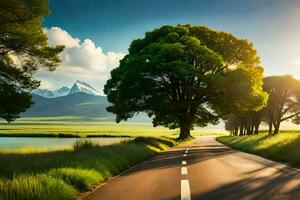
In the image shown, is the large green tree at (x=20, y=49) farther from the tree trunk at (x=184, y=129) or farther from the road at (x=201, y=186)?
the tree trunk at (x=184, y=129)

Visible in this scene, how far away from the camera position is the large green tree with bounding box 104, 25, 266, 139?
137 feet

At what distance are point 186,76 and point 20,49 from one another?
1895 cm

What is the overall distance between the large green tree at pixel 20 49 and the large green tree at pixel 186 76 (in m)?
12.9

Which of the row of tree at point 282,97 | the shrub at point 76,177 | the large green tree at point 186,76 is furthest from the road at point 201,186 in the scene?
the row of tree at point 282,97

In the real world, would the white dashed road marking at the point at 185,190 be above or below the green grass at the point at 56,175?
below

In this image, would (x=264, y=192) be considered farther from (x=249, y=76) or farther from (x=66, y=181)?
(x=249, y=76)

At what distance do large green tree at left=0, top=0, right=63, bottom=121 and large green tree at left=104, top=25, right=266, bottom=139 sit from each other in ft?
42.2

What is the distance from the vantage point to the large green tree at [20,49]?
27.4 metres

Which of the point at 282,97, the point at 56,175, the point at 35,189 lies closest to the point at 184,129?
the point at 282,97

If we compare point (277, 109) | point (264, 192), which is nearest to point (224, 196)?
point (264, 192)

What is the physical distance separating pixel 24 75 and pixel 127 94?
1411 cm

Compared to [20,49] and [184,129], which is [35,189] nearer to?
[20,49]

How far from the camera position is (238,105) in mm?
46750

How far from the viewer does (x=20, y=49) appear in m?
29.1
